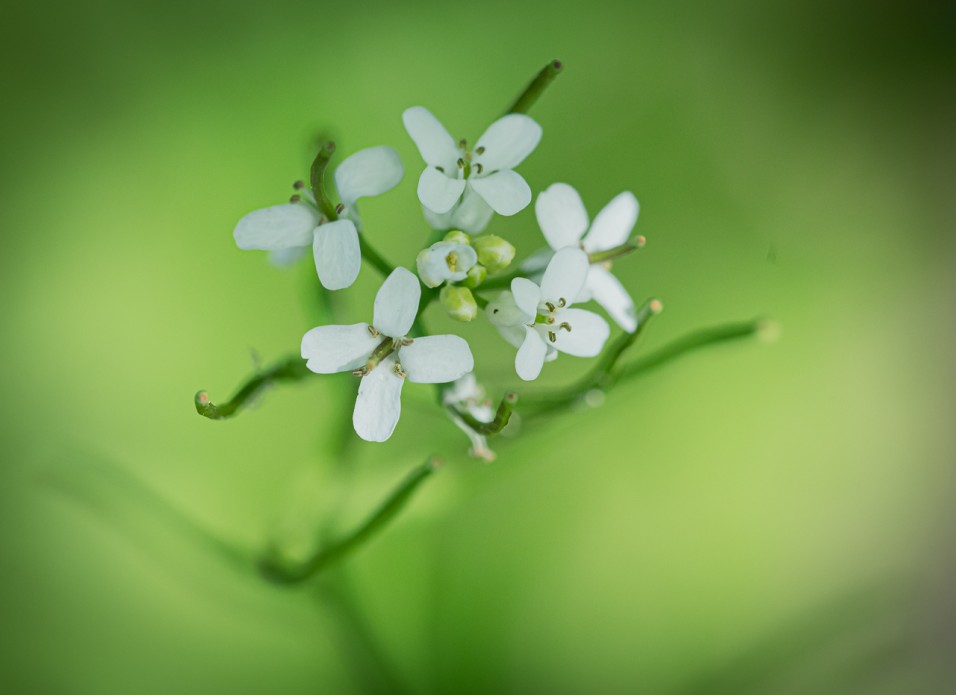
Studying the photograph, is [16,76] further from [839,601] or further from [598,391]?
[839,601]

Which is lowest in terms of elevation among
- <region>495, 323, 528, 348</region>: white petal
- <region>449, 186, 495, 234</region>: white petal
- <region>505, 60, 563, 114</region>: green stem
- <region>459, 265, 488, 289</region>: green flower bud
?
<region>495, 323, 528, 348</region>: white petal

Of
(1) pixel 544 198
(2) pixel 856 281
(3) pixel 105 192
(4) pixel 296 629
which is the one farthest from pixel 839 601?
(3) pixel 105 192

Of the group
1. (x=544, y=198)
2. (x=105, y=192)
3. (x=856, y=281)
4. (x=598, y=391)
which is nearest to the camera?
(x=544, y=198)

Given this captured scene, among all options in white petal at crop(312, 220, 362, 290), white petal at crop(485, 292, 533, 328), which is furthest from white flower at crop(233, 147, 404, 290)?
white petal at crop(485, 292, 533, 328)

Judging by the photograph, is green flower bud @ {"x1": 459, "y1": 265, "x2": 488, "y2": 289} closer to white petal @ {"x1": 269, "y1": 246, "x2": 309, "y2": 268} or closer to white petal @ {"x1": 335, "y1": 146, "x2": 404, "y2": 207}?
white petal @ {"x1": 335, "y1": 146, "x2": 404, "y2": 207}

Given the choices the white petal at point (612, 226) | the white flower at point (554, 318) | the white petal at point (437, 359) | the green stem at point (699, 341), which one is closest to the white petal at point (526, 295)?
the white flower at point (554, 318)

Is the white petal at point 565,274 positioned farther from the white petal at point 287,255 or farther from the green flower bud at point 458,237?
the white petal at point 287,255
